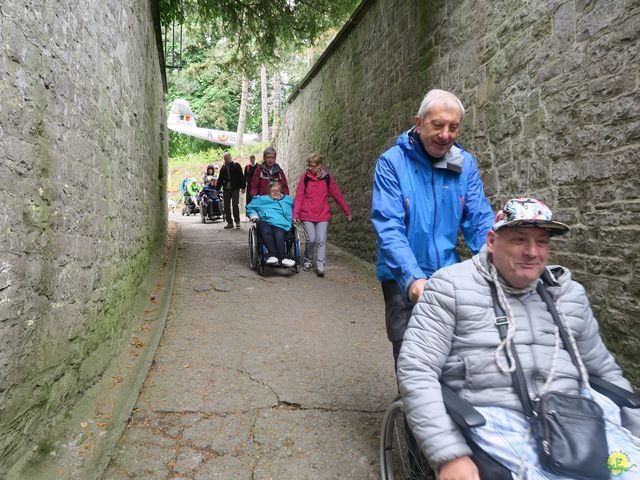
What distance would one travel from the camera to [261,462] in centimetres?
263

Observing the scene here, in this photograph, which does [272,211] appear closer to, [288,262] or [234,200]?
[288,262]

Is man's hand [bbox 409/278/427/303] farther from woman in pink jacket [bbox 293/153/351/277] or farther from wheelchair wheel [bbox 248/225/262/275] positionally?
wheelchair wheel [bbox 248/225/262/275]

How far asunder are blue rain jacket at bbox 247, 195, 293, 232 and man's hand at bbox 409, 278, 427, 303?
5197 millimetres

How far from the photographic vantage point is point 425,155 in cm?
230

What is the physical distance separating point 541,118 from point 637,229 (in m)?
1.39

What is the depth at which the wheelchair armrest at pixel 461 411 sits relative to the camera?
150 centimetres

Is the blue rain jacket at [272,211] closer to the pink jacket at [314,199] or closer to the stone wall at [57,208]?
the pink jacket at [314,199]

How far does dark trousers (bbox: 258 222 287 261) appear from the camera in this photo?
7074mm

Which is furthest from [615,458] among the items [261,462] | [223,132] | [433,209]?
[223,132]

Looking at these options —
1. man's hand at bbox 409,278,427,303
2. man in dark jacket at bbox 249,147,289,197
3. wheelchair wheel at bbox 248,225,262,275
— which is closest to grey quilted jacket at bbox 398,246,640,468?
man's hand at bbox 409,278,427,303

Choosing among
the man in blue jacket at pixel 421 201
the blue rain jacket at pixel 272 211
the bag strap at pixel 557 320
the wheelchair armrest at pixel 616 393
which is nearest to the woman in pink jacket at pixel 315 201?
the blue rain jacket at pixel 272 211

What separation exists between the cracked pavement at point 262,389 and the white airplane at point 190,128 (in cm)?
2538

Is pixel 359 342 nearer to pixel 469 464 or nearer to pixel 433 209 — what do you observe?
pixel 433 209

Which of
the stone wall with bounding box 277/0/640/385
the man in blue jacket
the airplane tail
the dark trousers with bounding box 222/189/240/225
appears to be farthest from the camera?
the airplane tail
